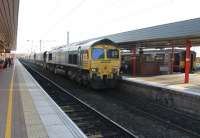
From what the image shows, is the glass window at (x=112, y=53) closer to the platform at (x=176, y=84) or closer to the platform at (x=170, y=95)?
the platform at (x=176, y=84)

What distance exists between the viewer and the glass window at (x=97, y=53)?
1692cm

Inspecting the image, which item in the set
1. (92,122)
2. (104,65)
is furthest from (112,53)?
(92,122)

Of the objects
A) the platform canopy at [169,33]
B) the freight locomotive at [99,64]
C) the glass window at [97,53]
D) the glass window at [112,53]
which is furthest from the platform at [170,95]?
the platform canopy at [169,33]

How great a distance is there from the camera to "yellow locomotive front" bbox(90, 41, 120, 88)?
16.7 meters

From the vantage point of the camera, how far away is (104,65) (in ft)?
56.0

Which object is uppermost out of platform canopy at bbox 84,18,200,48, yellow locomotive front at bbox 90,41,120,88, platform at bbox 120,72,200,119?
platform canopy at bbox 84,18,200,48

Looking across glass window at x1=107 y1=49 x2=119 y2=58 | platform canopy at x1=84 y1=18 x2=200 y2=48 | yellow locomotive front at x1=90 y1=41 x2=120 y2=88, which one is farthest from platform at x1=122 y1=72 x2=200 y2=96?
platform canopy at x1=84 y1=18 x2=200 y2=48

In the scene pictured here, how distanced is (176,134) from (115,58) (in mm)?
9847

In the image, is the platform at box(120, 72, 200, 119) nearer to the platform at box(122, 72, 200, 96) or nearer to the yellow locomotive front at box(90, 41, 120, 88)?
the platform at box(122, 72, 200, 96)

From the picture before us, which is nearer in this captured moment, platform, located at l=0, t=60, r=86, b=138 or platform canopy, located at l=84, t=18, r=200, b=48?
platform, located at l=0, t=60, r=86, b=138

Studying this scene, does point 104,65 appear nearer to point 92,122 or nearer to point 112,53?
point 112,53

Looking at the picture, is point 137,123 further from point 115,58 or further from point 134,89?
point 115,58

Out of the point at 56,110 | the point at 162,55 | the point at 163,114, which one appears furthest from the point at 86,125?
the point at 162,55

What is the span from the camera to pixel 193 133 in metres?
8.44
